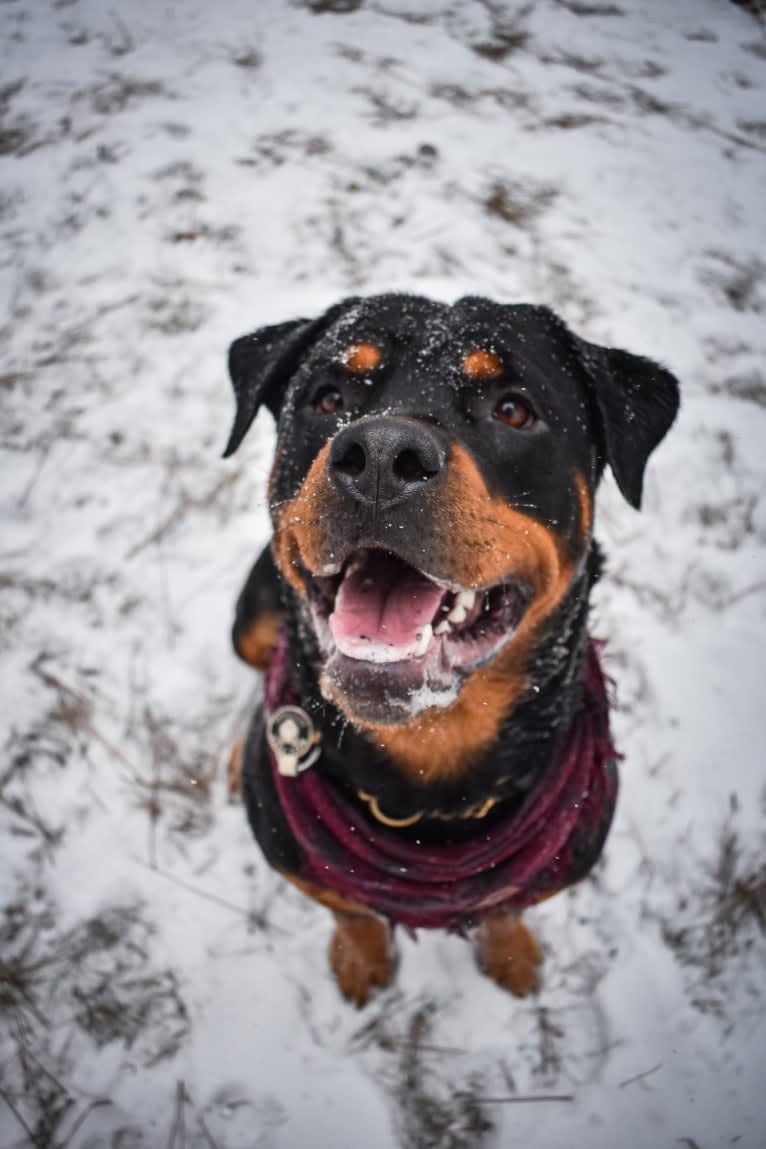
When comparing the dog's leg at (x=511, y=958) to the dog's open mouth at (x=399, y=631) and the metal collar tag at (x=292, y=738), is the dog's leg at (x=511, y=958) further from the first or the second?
the dog's open mouth at (x=399, y=631)

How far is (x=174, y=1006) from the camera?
80.2 inches

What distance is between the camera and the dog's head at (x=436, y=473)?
118cm

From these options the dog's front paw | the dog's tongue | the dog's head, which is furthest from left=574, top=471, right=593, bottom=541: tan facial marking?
the dog's front paw

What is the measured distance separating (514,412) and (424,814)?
3.02ft

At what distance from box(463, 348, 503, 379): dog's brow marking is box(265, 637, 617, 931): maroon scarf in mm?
892

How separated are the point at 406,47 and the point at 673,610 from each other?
384cm

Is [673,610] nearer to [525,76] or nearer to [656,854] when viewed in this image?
[656,854]

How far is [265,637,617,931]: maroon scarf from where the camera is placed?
1.59 m

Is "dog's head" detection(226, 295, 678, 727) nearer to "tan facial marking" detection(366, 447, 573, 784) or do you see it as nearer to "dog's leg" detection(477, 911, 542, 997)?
"tan facial marking" detection(366, 447, 573, 784)

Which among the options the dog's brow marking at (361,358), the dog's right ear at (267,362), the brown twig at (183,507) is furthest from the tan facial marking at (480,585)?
the brown twig at (183,507)

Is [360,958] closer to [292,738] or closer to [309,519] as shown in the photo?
[292,738]

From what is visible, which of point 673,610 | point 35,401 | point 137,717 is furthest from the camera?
point 35,401

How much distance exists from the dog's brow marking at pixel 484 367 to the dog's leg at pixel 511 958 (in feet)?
5.00

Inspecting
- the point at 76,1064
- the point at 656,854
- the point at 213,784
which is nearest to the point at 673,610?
the point at 656,854
